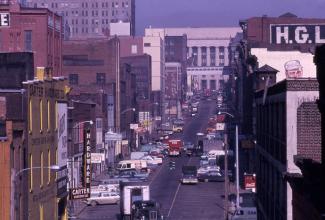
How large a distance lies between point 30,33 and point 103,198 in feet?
62.4

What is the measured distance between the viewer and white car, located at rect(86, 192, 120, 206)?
85.1 meters

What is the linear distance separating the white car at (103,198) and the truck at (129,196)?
1127 cm

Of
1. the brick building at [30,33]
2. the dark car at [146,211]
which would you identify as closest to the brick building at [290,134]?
the dark car at [146,211]

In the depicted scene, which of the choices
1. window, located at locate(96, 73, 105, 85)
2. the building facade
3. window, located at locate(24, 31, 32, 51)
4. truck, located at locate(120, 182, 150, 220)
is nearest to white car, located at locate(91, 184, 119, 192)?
truck, located at locate(120, 182, 150, 220)

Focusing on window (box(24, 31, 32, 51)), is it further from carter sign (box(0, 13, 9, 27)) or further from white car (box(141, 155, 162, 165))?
white car (box(141, 155, 162, 165))

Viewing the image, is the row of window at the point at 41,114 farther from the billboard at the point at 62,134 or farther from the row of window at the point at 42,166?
the billboard at the point at 62,134

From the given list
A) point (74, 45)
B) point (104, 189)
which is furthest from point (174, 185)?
point (74, 45)

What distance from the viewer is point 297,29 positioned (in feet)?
322

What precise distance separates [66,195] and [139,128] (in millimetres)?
107606

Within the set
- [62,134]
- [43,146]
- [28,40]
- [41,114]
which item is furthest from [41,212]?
[28,40]

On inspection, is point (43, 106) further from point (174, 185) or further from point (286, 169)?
point (174, 185)

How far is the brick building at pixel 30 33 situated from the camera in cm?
9631

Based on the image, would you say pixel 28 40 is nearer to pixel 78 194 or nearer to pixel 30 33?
pixel 30 33

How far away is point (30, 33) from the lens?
9719 centimetres
